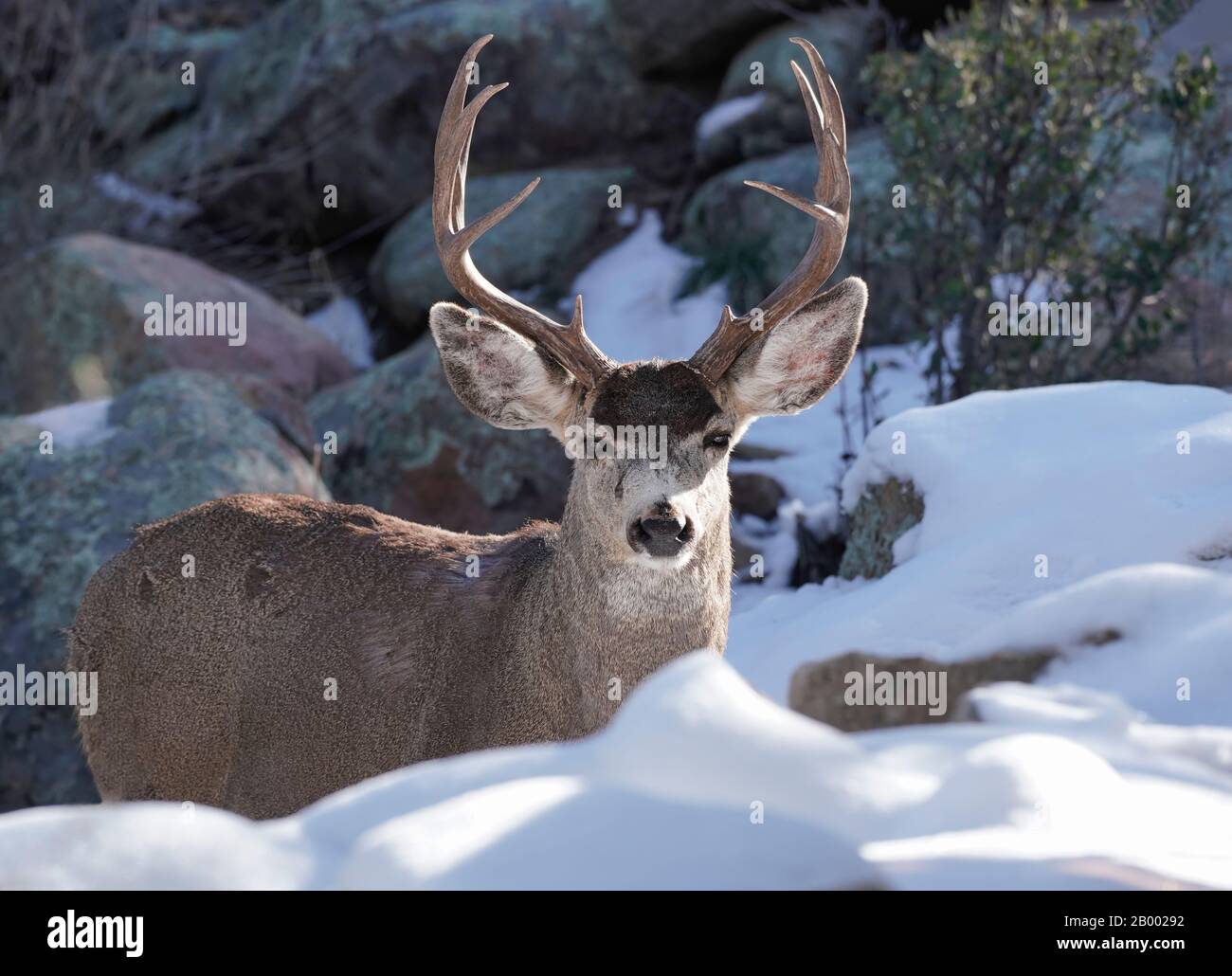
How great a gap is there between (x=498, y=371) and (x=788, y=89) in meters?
8.34

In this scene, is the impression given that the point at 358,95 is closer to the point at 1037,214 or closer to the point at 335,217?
the point at 335,217

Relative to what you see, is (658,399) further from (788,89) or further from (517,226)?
(517,226)

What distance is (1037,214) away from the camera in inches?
348

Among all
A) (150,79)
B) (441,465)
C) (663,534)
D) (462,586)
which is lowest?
(462,586)

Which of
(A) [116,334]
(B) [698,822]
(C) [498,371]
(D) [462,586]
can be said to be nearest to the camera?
(B) [698,822]

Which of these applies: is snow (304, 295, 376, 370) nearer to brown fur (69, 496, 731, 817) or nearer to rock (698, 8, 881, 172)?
rock (698, 8, 881, 172)

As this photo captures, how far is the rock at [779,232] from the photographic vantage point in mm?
10773

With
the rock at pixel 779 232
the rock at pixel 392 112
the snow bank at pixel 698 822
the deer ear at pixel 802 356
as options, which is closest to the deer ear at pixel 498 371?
the deer ear at pixel 802 356

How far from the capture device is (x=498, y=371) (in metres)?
4.99

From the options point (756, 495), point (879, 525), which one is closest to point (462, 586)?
point (879, 525)

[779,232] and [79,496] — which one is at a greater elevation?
[779,232]

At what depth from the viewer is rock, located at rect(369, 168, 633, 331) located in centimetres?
1316

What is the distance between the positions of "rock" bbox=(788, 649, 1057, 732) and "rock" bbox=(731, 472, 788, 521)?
17.7 feet
